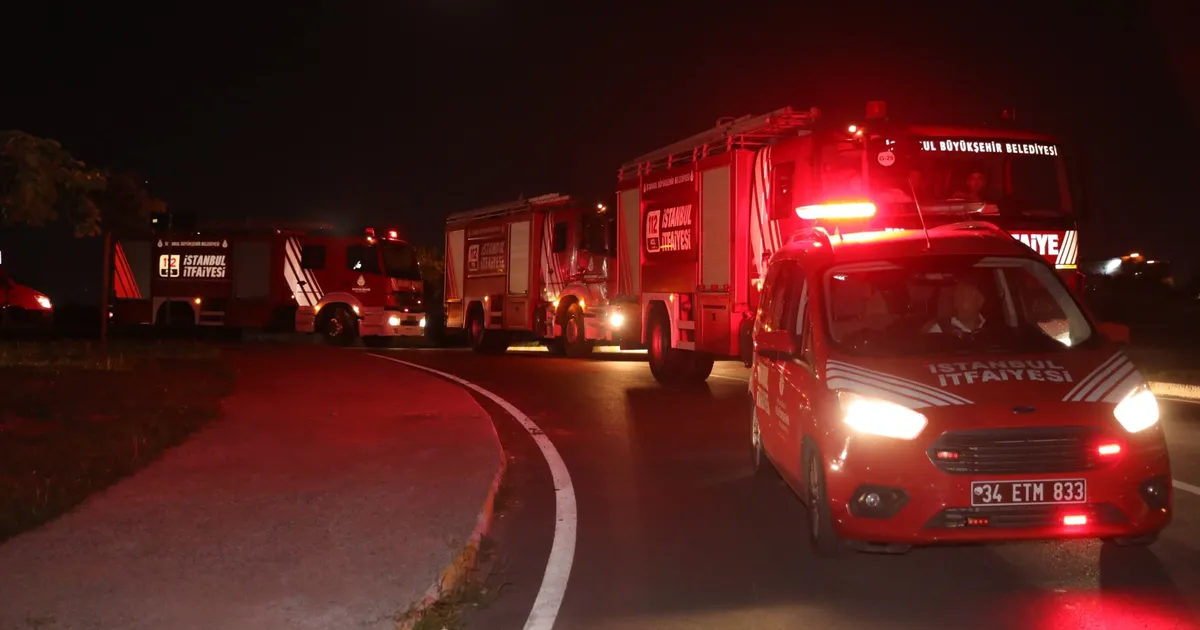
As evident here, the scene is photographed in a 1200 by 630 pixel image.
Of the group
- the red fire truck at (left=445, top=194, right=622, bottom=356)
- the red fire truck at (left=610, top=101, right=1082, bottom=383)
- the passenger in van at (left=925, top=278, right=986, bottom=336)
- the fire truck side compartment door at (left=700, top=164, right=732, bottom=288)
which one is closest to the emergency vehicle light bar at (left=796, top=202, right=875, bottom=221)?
the red fire truck at (left=610, top=101, right=1082, bottom=383)

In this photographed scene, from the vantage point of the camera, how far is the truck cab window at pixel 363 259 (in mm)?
30312

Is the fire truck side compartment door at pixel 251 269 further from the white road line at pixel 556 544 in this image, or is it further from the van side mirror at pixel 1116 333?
the van side mirror at pixel 1116 333

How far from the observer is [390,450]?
429 inches

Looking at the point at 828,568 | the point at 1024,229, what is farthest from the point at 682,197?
the point at 828,568

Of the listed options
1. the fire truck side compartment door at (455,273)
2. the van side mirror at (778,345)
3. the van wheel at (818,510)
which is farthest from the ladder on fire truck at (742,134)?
the fire truck side compartment door at (455,273)

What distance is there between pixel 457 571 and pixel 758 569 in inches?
67.0

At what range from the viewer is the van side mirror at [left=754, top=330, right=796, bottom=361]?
711 cm

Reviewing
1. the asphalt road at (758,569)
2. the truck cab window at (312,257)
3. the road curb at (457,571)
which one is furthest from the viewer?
the truck cab window at (312,257)

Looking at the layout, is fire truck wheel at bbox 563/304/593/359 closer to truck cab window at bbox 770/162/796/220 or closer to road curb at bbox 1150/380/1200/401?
truck cab window at bbox 770/162/796/220

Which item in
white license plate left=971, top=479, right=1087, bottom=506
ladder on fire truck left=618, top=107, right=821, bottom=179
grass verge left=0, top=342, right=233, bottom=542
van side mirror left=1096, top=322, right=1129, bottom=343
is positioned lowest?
grass verge left=0, top=342, right=233, bottom=542

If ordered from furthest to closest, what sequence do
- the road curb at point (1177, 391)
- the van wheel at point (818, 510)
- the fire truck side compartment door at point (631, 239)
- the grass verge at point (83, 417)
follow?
the fire truck side compartment door at point (631, 239) < the road curb at point (1177, 391) < the grass verge at point (83, 417) < the van wheel at point (818, 510)

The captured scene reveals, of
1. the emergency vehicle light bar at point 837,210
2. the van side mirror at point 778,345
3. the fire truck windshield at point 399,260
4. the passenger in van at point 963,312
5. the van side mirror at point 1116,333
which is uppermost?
the fire truck windshield at point 399,260

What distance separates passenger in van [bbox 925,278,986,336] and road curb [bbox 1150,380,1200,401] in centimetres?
972

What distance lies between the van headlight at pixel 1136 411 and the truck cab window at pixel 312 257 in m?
26.6
